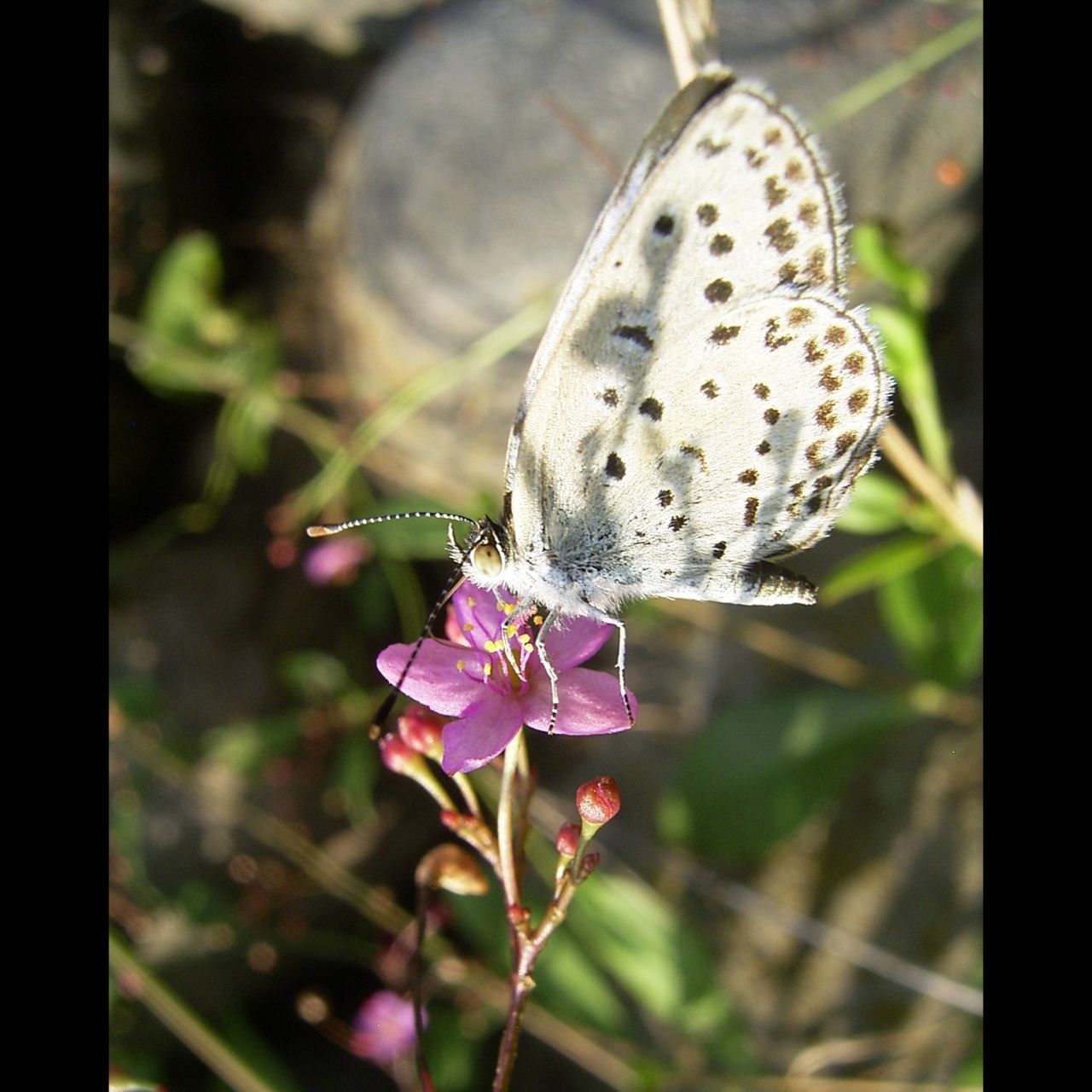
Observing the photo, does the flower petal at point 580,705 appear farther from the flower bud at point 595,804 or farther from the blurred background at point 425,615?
the blurred background at point 425,615

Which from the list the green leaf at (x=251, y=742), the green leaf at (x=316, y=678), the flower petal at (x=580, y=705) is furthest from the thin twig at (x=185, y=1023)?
the flower petal at (x=580, y=705)

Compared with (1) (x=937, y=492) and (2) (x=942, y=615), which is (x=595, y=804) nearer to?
Result: (1) (x=937, y=492)

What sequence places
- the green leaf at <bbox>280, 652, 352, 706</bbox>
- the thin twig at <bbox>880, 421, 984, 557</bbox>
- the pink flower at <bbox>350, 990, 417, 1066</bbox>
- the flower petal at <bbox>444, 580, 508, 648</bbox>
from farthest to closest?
the green leaf at <bbox>280, 652, 352, 706</bbox>
the pink flower at <bbox>350, 990, 417, 1066</bbox>
the thin twig at <bbox>880, 421, 984, 557</bbox>
the flower petal at <bbox>444, 580, 508, 648</bbox>

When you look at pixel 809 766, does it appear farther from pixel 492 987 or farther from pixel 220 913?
pixel 220 913

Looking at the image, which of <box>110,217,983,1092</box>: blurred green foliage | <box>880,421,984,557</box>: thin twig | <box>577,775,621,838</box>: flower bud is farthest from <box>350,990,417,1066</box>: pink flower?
<box>880,421,984,557</box>: thin twig

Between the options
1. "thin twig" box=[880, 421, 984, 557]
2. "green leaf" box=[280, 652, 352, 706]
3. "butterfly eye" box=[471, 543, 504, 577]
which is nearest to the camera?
"butterfly eye" box=[471, 543, 504, 577]

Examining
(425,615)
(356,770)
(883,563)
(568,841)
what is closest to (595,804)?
(568,841)

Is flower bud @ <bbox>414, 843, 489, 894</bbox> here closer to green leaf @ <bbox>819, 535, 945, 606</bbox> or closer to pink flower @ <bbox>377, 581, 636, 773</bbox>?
pink flower @ <bbox>377, 581, 636, 773</bbox>
